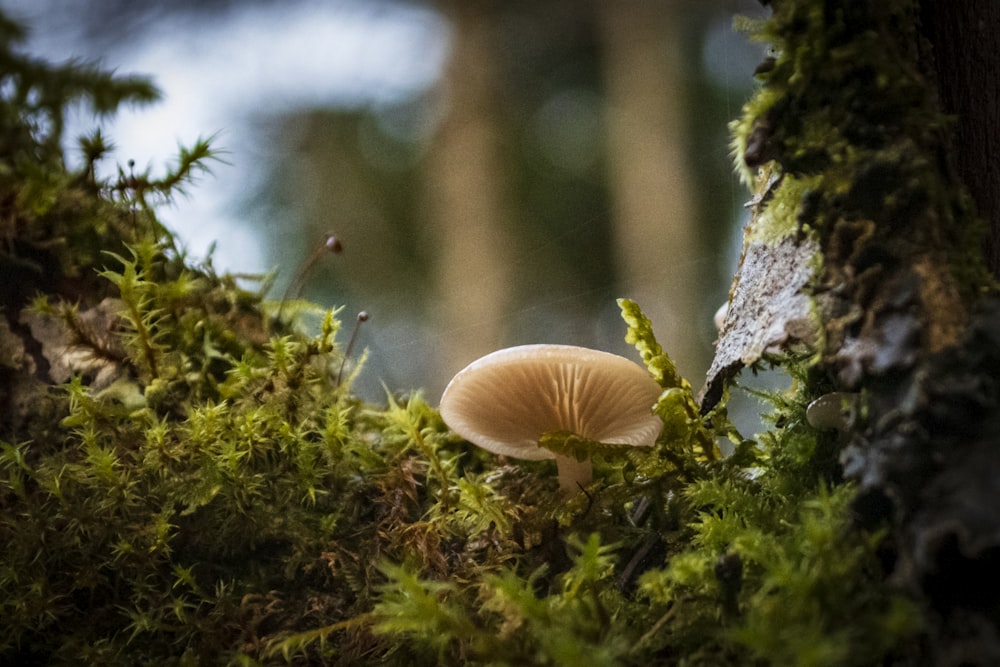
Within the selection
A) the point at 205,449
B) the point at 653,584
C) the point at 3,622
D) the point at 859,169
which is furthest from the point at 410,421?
the point at 859,169

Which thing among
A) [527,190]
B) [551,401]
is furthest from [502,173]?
[551,401]

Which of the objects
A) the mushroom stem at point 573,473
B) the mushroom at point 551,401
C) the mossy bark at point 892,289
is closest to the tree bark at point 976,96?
the mossy bark at point 892,289

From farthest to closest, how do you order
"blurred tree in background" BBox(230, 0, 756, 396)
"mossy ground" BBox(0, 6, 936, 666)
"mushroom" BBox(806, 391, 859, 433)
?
"blurred tree in background" BBox(230, 0, 756, 396), "mushroom" BBox(806, 391, 859, 433), "mossy ground" BBox(0, 6, 936, 666)

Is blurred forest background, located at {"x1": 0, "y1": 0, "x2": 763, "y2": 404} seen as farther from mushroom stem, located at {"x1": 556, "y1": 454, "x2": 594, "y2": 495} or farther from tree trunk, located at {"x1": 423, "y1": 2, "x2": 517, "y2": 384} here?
mushroom stem, located at {"x1": 556, "y1": 454, "x2": 594, "y2": 495}

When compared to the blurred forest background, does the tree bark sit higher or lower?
lower

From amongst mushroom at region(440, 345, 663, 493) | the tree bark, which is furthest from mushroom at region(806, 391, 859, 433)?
the tree bark

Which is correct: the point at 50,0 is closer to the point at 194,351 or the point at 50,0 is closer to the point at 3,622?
the point at 194,351

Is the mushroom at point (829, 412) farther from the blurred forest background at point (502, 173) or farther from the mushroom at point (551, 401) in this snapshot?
the blurred forest background at point (502, 173)

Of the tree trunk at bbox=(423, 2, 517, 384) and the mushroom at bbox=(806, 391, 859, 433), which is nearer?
the mushroom at bbox=(806, 391, 859, 433)
